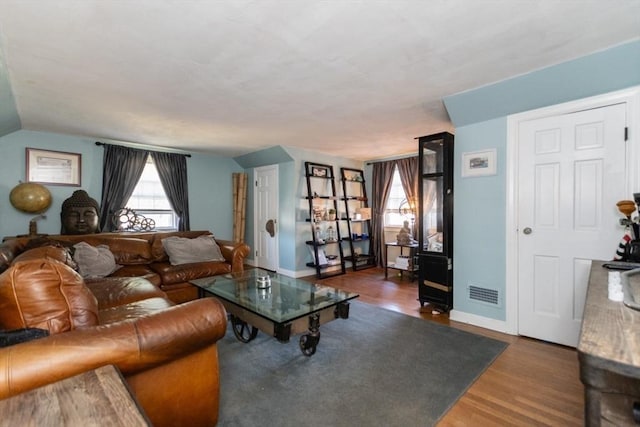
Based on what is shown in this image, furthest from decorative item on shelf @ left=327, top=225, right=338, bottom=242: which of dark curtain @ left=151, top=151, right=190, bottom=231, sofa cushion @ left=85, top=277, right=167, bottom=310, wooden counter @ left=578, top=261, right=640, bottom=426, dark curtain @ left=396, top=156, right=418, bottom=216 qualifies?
wooden counter @ left=578, top=261, right=640, bottom=426

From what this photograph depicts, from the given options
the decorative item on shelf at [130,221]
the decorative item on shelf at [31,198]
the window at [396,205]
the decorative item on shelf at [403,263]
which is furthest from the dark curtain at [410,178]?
the decorative item on shelf at [31,198]

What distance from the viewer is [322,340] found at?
2.57 meters

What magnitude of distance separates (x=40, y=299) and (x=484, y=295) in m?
3.30

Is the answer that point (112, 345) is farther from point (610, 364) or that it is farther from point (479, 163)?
point (479, 163)

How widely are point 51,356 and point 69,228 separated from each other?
12.2ft

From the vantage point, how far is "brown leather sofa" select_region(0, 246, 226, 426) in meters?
0.96

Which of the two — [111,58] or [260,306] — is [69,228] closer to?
[111,58]

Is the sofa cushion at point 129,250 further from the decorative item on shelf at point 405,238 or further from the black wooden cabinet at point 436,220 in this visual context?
the decorative item on shelf at point 405,238

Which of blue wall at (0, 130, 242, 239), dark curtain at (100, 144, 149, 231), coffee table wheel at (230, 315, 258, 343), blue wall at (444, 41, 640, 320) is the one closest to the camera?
blue wall at (444, 41, 640, 320)

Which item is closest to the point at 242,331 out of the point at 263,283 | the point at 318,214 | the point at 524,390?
the point at 263,283

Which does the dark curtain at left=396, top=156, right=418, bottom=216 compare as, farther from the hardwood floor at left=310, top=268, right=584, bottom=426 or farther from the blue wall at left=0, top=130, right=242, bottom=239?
the blue wall at left=0, top=130, right=242, bottom=239

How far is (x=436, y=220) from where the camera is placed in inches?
132

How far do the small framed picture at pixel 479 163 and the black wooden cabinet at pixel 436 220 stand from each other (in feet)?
0.74

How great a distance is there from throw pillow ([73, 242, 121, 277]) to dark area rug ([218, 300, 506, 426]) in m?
1.67
